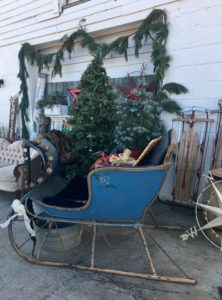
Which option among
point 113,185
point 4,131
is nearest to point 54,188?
point 113,185

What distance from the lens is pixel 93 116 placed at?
120 inches

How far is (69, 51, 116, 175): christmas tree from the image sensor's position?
9.88 feet

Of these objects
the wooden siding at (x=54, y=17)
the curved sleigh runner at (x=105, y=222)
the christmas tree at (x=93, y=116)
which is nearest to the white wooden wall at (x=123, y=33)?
the wooden siding at (x=54, y=17)

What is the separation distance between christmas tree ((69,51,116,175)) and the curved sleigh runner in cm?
99

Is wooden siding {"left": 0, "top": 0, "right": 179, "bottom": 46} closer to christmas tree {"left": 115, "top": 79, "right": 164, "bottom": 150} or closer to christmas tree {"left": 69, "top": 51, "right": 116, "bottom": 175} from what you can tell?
christmas tree {"left": 69, "top": 51, "right": 116, "bottom": 175}

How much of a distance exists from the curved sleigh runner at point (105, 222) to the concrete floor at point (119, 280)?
0.13 feet

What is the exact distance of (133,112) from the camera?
2.81 metres

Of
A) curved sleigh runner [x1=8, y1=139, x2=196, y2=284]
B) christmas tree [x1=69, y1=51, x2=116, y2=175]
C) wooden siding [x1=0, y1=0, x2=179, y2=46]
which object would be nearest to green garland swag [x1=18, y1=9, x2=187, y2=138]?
wooden siding [x1=0, y1=0, x2=179, y2=46]

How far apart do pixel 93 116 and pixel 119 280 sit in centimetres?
183

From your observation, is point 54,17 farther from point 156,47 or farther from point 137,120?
point 137,120

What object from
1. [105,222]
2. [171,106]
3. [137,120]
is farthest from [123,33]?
[105,222]

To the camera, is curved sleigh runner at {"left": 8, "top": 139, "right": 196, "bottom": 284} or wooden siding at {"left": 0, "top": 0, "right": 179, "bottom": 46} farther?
wooden siding at {"left": 0, "top": 0, "right": 179, "bottom": 46}

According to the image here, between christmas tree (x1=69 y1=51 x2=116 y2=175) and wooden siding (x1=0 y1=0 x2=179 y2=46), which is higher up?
wooden siding (x1=0 y1=0 x2=179 y2=46)

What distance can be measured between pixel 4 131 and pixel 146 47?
355cm
